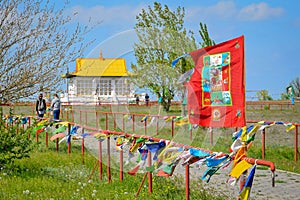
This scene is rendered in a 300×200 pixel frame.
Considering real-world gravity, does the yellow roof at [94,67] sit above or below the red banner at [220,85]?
above

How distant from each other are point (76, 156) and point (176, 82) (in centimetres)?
459

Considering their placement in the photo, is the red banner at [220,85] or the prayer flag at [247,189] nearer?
the prayer flag at [247,189]

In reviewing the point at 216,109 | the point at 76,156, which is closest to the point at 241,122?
the point at 216,109

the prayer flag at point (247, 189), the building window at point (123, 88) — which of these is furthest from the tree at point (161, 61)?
the prayer flag at point (247, 189)

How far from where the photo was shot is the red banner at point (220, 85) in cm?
586

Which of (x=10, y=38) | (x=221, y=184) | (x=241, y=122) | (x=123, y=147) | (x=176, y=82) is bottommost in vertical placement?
(x=221, y=184)

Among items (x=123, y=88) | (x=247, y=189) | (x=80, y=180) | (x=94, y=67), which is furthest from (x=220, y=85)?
(x=123, y=88)

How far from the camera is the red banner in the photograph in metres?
5.86

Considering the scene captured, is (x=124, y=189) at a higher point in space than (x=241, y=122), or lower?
lower

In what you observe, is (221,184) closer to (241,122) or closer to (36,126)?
(241,122)

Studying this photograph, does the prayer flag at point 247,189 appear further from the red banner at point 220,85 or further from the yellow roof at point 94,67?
the yellow roof at point 94,67

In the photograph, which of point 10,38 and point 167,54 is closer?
point 167,54

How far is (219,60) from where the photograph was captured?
611 cm

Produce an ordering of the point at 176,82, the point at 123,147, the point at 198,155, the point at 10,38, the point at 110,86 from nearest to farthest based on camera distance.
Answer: the point at 198,155 < the point at 123,147 < the point at 176,82 < the point at 10,38 < the point at 110,86
